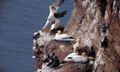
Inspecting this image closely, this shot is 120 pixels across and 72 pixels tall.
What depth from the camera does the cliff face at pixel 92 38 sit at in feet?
35.8

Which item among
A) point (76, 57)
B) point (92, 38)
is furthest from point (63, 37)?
point (76, 57)

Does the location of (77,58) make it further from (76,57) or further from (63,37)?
(63,37)

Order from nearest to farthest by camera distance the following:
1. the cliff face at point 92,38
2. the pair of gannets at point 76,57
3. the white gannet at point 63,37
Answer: the cliff face at point 92,38
the pair of gannets at point 76,57
the white gannet at point 63,37

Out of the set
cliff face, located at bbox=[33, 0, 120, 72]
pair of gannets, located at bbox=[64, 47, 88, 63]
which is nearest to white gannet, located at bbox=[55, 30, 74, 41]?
cliff face, located at bbox=[33, 0, 120, 72]

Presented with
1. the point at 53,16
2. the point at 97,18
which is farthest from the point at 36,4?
the point at 97,18

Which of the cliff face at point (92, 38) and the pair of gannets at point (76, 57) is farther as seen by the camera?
the pair of gannets at point (76, 57)

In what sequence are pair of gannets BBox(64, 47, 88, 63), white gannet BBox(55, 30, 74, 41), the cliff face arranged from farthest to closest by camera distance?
white gannet BBox(55, 30, 74, 41), pair of gannets BBox(64, 47, 88, 63), the cliff face

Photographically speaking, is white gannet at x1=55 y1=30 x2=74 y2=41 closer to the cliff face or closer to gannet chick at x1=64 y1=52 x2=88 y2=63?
the cliff face

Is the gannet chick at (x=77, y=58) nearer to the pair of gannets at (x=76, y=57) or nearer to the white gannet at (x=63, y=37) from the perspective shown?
the pair of gannets at (x=76, y=57)

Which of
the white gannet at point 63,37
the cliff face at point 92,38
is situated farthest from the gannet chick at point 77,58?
the white gannet at point 63,37

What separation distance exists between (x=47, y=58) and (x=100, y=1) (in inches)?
115

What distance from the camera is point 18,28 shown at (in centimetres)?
3133

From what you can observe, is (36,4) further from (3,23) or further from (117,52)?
(117,52)

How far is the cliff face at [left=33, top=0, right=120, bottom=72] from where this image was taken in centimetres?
1091
